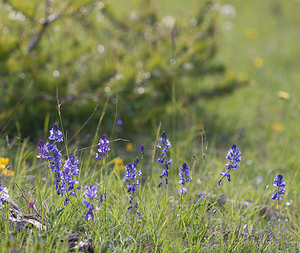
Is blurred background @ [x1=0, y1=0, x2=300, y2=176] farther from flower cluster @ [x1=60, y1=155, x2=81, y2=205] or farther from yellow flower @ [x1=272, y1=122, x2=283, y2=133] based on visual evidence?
flower cluster @ [x1=60, y1=155, x2=81, y2=205]

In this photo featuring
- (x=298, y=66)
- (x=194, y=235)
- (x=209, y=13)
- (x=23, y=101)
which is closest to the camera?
(x=194, y=235)

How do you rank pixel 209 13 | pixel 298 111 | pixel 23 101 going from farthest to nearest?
pixel 298 111, pixel 209 13, pixel 23 101

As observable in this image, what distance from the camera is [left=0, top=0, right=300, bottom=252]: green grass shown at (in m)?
1.86

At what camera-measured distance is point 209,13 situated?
498cm

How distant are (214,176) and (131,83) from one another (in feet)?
5.34

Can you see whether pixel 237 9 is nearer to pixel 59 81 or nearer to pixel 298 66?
pixel 298 66

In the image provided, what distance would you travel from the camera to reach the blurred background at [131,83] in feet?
11.9

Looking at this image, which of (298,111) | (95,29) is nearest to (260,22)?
(298,111)

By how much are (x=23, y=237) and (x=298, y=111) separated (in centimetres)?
462

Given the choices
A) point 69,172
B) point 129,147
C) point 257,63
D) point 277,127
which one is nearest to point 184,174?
point 69,172

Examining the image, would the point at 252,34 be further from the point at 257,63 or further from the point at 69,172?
the point at 69,172

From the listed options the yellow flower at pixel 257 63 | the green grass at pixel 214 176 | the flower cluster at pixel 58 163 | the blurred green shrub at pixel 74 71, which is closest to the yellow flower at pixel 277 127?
the green grass at pixel 214 176

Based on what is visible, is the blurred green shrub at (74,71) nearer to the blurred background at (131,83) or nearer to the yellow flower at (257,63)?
the blurred background at (131,83)

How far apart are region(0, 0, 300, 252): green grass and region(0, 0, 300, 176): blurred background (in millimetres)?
47
